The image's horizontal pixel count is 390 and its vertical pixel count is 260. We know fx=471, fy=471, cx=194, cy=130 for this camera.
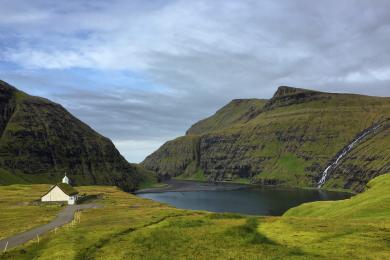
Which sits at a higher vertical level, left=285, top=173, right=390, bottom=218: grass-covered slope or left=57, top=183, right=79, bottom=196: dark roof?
left=57, top=183, right=79, bottom=196: dark roof

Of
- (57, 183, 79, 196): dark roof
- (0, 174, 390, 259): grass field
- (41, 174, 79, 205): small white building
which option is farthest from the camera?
(41, 174, 79, 205): small white building

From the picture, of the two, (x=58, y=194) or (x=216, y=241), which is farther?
(x=58, y=194)

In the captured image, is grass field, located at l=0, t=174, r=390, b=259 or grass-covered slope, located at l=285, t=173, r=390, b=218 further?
grass-covered slope, located at l=285, t=173, r=390, b=218

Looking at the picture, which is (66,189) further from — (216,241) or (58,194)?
(216,241)

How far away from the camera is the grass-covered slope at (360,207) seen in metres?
85.1

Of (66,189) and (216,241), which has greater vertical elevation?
(66,189)

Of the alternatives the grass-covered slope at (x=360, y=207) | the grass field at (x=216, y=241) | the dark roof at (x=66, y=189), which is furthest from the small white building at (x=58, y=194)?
the grass field at (x=216, y=241)

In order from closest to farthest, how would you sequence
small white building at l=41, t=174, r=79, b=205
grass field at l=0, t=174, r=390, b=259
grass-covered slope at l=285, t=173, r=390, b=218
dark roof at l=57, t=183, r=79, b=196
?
grass field at l=0, t=174, r=390, b=259
grass-covered slope at l=285, t=173, r=390, b=218
dark roof at l=57, t=183, r=79, b=196
small white building at l=41, t=174, r=79, b=205

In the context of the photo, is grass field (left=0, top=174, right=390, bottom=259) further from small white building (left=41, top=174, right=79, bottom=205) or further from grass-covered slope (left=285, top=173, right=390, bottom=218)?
small white building (left=41, top=174, right=79, bottom=205)

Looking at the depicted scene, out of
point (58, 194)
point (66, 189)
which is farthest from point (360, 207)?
point (58, 194)

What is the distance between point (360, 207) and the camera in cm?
9125

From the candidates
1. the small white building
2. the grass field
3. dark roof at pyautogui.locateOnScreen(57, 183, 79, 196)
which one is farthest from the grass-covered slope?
the small white building

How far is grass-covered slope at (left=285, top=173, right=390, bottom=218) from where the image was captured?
279ft

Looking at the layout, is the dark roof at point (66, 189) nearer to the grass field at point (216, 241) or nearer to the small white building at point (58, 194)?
the small white building at point (58, 194)
